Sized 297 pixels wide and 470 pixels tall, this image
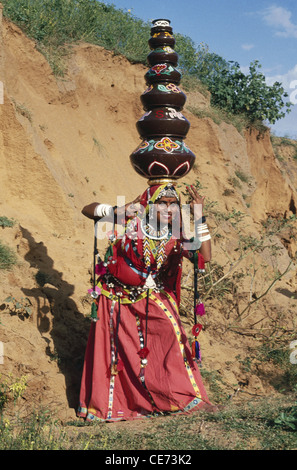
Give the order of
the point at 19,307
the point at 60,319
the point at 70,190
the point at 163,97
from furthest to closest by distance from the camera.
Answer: the point at 70,190 → the point at 60,319 → the point at 19,307 → the point at 163,97

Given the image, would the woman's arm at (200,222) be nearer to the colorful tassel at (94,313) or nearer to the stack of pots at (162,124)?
the stack of pots at (162,124)

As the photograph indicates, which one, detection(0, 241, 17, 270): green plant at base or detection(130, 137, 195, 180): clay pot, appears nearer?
detection(130, 137, 195, 180): clay pot

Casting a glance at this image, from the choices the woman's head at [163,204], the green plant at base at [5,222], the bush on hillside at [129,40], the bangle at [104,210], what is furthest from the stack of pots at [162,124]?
the bush on hillside at [129,40]

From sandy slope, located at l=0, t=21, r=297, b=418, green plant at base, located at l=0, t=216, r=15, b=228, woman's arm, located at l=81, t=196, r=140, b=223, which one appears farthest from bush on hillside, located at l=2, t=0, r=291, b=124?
woman's arm, located at l=81, t=196, r=140, b=223

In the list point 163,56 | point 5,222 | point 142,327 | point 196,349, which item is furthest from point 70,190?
point 196,349

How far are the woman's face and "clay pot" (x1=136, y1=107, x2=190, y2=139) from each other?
58 cm

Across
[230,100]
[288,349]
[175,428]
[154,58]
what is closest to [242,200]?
[230,100]

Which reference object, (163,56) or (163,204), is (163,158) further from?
(163,56)

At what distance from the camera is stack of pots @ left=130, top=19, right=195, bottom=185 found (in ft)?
16.2

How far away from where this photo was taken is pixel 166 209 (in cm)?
488

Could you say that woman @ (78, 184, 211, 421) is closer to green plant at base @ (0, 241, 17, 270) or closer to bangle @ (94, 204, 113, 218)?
bangle @ (94, 204, 113, 218)

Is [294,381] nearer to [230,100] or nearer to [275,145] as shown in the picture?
[230,100]

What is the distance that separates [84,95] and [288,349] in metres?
5.98

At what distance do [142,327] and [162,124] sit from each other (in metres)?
1.73
